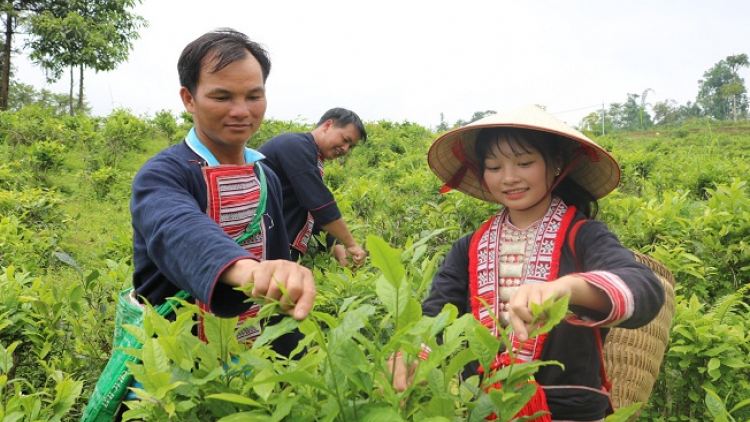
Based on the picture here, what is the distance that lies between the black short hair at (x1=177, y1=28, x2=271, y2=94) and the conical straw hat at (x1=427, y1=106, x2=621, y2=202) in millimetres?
580

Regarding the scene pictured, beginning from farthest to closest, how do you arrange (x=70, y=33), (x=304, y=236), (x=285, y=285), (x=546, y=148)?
1. (x=70, y=33)
2. (x=304, y=236)
3. (x=546, y=148)
4. (x=285, y=285)

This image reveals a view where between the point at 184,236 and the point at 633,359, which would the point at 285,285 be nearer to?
the point at 184,236

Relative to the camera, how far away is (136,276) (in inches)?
56.7

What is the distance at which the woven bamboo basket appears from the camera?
1.68m

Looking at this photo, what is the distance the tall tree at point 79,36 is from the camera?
14133 millimetres

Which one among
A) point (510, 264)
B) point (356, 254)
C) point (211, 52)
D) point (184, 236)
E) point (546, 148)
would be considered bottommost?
point (356, 254)

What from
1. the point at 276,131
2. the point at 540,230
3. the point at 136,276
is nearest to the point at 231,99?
the point at 136,276

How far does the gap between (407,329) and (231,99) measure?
1.01m

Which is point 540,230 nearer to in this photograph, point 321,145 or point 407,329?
point 407,329

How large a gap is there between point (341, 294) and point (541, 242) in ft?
2.65

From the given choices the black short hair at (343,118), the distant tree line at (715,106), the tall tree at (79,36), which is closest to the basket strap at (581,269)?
the black short hair at (343,118)

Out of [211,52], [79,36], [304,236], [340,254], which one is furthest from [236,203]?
[79,36]

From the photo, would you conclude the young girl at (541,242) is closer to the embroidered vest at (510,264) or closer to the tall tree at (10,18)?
the embroidered vest at (510,264)

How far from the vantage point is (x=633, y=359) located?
1.70 meters
